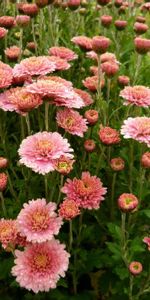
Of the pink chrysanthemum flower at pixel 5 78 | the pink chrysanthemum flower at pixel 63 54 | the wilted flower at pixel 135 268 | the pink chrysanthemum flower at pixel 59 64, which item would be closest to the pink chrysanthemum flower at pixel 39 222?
the wilted flower at pixel 135 268

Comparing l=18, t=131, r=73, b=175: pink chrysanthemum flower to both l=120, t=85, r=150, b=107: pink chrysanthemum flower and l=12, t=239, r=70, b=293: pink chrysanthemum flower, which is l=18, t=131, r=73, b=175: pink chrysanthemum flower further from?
l=120, t=85, r=150, b=107: pink chrysanthemum flower

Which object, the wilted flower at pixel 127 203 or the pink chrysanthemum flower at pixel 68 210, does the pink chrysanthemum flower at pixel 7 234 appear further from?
the wilted flower at pixel 127 203

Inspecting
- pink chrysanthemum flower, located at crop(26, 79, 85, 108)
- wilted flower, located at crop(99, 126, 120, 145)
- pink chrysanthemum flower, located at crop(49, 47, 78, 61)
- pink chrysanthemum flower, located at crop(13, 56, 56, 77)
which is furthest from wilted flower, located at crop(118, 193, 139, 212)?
pink chrysanthemum flower, located at crop(49, 47, 78, 61)

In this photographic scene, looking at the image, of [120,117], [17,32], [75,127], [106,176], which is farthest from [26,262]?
[17,32]

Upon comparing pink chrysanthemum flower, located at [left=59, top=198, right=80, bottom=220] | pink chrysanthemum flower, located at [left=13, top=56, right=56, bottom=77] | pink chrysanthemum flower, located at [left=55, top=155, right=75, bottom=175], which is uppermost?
pink chrysanthemum flower, located at [left=13, top=56, right=56, bottom=77]

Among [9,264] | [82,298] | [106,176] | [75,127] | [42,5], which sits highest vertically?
[42,5]

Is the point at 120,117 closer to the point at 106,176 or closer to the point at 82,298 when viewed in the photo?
the point at 106,176
